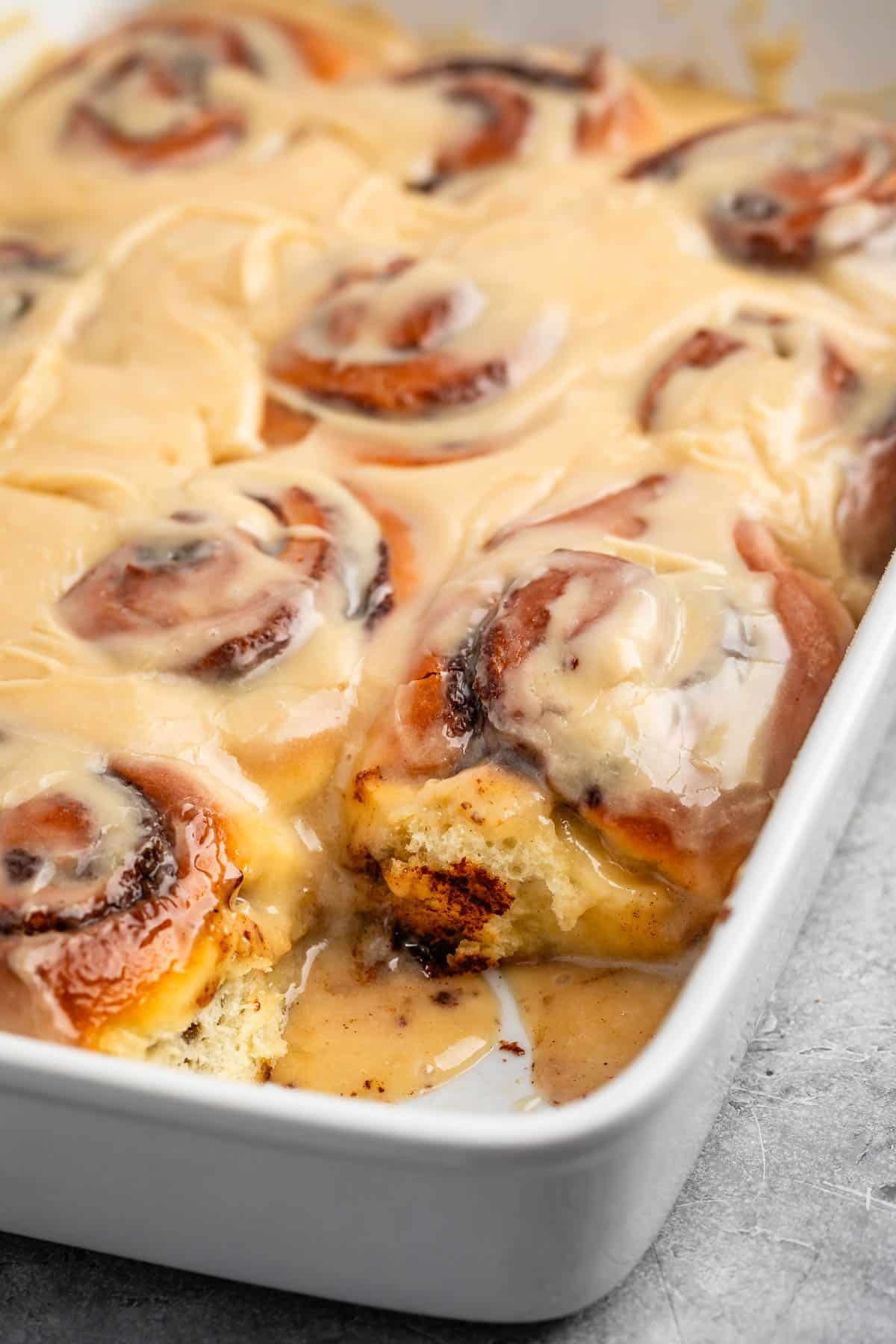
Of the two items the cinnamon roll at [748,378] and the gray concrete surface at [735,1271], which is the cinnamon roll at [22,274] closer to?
the cinnamon roll at [748,378]

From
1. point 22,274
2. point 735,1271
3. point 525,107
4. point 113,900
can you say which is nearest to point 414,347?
point 22,274

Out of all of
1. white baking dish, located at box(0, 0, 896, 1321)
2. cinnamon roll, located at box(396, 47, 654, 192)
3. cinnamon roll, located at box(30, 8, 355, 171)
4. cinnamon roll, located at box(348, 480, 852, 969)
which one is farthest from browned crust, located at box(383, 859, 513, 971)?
cinnamon roll, located at box(30, 8, 355, 171)

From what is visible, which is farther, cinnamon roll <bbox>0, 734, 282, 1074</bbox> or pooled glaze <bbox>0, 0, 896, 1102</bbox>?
pooled glaze <bbox>0, 0, 896, 1102</bbox>

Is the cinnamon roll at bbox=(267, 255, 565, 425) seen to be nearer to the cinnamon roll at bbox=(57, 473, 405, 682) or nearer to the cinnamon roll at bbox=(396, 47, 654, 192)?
the cinnamon roll at bbox=(57, 473, 405, 682)

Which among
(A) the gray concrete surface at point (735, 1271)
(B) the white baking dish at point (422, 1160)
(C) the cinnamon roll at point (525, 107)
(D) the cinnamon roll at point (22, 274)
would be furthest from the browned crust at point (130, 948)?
(C) the cinnamon roll at point (525, 107)

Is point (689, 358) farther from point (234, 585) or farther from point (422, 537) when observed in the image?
point (234, 585)

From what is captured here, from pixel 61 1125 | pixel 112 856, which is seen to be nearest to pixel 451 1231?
pixel 61 1125

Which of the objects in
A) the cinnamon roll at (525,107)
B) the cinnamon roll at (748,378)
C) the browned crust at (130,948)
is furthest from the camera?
the cinnamon roll at (525,107)

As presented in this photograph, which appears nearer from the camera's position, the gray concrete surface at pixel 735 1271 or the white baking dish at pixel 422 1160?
the white baking dish at pixel 422 1160
